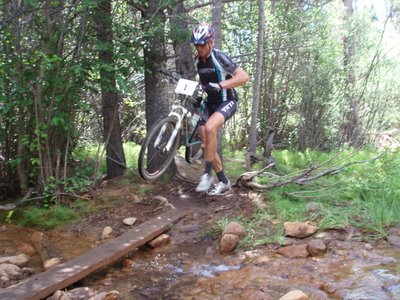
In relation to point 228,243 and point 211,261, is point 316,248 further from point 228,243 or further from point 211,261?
point 211,261

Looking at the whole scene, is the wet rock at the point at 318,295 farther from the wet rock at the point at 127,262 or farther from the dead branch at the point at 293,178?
A: the dead branch at the point at 293,178

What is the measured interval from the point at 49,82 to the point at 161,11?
1.81 m

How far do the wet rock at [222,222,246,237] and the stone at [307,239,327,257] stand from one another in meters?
0.66

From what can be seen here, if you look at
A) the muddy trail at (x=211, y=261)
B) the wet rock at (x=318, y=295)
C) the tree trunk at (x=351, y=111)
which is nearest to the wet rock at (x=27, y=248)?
the muddy trail at (x=211, y=261)

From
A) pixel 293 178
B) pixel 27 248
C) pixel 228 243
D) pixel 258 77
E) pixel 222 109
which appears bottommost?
pixel 27 248

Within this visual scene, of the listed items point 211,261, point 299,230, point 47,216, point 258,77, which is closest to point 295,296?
point 211,261

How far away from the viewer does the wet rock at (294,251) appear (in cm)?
371

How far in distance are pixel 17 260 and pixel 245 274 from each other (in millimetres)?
2163

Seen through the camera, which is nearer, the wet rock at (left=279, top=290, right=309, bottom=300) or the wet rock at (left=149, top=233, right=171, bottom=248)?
the wet rock at (left=279, top=290, right=309, bottom=300)

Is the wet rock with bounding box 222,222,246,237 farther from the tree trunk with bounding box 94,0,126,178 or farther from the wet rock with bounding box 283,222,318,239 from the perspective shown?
the tree trunk with bounding box 94,0,126,178

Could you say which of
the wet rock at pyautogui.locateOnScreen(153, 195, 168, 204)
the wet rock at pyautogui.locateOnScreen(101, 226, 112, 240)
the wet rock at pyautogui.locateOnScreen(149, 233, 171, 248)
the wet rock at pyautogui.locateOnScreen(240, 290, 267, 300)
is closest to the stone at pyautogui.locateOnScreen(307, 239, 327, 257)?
the wet rock at pyautogui.locateOnScreen(240, 290, 267, 300)

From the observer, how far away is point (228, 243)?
13.0 feet

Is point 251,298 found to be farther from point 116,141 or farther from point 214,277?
point 116,141

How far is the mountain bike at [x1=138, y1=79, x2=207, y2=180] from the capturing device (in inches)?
184
